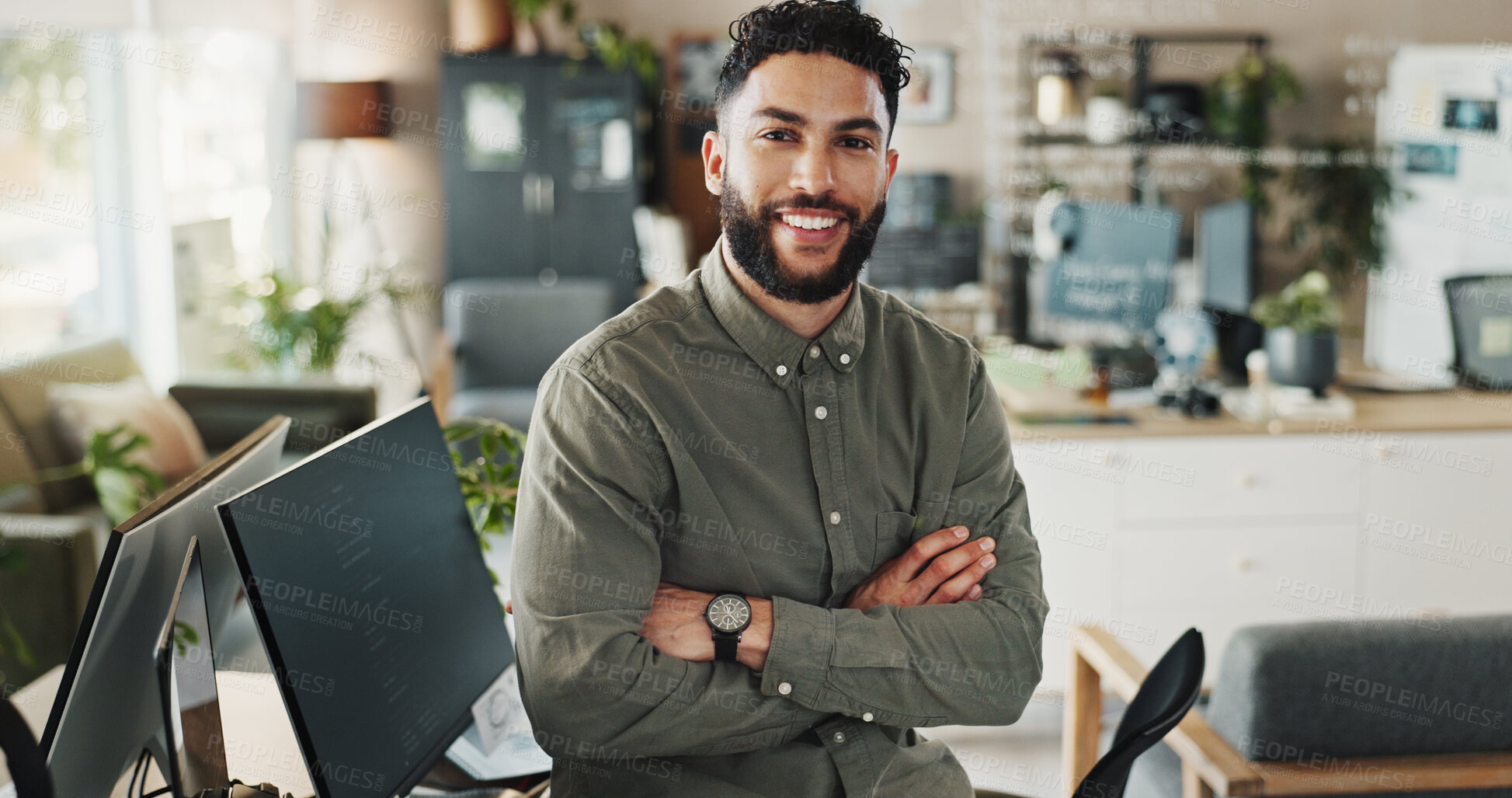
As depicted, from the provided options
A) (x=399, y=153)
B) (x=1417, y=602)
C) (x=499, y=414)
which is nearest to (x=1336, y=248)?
(x=1417, y=602)

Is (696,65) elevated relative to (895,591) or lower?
elevated

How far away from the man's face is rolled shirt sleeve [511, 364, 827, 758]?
0.24 meters

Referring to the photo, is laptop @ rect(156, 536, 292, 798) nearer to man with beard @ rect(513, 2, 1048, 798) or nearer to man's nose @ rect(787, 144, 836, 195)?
man with beard @ rect(513, 2, 1048, 798)

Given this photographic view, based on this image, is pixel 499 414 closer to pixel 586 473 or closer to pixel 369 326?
pixel 369 326

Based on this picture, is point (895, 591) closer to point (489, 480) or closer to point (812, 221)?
point (812, 221)

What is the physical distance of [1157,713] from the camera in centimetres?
130

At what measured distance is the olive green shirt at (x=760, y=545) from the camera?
4.16 feet

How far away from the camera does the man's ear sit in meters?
1.46

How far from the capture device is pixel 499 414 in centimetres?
440

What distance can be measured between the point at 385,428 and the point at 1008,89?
202 inches

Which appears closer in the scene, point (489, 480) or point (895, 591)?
point (895, 591)

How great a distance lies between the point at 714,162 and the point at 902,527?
494 millimetres

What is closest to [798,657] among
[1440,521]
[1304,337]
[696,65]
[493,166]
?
[1304,337]

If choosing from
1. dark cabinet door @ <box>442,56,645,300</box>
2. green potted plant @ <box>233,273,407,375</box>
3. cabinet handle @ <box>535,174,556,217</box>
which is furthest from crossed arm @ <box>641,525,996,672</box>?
→ cabinet handle @ <box>535,174,556,217</box>
